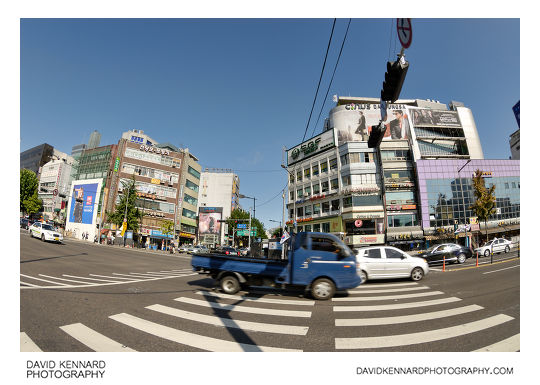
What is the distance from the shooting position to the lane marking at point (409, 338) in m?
3.55

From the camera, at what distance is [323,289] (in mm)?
6434

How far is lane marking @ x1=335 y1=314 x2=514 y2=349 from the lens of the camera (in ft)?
11.6

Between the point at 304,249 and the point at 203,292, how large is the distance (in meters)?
3.68

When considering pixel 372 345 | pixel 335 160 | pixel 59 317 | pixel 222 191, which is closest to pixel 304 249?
pixel 372 345

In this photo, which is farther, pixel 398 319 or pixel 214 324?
pixel 398 319

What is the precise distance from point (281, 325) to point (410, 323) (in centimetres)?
264

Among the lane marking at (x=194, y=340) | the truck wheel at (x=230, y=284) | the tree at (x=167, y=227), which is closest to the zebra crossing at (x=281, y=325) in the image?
the lane marking at (x=194, y=340)

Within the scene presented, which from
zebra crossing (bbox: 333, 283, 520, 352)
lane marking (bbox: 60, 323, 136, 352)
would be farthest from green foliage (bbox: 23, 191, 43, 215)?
zebra crossing (bbox: 333, 283, 520, 352)

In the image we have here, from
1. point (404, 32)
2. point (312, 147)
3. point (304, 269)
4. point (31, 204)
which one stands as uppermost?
point (312, 147)

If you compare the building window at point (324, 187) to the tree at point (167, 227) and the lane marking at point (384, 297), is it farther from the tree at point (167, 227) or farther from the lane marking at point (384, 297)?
the lane marking at point (384, 297)

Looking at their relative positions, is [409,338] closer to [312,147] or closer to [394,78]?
[394,78]

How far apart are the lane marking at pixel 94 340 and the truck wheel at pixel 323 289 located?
184 inches

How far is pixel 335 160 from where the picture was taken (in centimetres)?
3878
